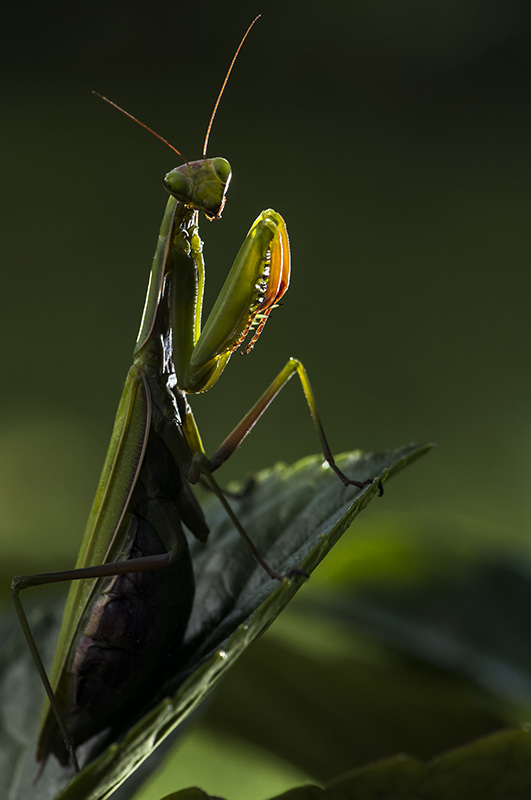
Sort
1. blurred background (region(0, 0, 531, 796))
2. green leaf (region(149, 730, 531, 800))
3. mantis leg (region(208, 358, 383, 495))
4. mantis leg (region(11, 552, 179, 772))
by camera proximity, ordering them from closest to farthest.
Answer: green leaf (region(149, 730, 531, 800)), mantis leg (region(11, 552, 179, 772)), mantis leg (region(208, 358, 383, 495)), blurred background (region(0, 0, 531, 796))

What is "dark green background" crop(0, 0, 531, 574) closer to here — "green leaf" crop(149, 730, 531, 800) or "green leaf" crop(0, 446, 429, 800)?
"green leaf" crop(0, 446, 429, 800)

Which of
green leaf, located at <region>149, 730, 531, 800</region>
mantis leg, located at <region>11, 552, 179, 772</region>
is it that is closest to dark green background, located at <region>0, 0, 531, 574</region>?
mantis leg, located at <region>11, 552, 179, 772</region>

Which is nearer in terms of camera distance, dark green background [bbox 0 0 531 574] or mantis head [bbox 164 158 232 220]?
mantis head [bbox 164 158 232 220]

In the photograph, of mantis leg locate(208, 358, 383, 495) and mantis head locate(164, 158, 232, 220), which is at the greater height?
mantis head locate(164, 158, 232, 220)

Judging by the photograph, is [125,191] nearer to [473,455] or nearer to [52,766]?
[473,455]

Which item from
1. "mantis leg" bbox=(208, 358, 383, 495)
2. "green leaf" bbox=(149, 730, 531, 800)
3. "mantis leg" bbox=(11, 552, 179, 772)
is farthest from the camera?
"mantis leg" bbox=(208, 358, 383, 495)

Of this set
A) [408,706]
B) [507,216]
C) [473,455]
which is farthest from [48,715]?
[507,216]
